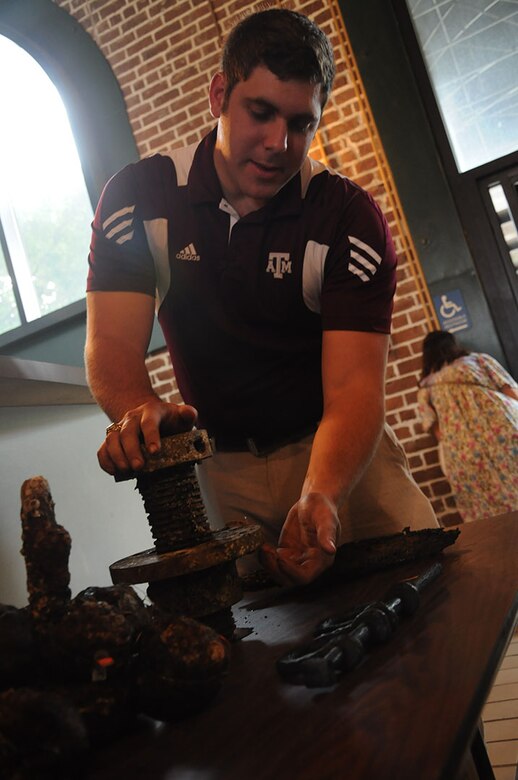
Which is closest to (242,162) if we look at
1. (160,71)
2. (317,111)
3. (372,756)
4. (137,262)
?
(317,111)

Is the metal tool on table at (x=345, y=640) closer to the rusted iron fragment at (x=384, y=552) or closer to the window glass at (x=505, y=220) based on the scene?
the rusted iron fragment at (x=384, y=552)

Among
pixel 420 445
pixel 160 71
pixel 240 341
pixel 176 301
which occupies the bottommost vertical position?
pixel 420 445

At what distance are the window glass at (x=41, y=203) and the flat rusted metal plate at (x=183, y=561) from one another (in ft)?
17.4

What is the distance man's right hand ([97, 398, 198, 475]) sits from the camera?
1.01 meters

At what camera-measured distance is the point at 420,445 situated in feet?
16.0

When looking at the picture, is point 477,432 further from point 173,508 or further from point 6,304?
point 6,304

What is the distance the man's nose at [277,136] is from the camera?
1638 mm

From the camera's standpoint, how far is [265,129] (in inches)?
65.4

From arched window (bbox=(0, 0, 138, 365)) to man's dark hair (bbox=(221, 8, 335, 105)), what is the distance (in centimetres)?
416

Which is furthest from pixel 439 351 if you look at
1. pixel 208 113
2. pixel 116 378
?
pixel 116 378

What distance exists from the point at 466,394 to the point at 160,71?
3350 millimetres

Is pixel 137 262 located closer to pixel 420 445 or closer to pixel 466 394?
pixel 466 394

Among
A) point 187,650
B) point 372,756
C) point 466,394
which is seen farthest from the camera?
point 466,394

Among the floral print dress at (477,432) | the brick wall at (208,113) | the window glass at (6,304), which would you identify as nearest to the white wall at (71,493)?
the floral print dress at (477,432)
